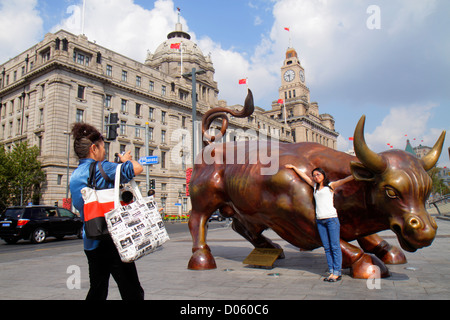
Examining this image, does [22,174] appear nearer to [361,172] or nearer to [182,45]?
[182,45]

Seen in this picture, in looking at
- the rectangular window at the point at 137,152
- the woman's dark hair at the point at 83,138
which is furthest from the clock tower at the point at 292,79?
the woman's dark hair at the point at 83,138

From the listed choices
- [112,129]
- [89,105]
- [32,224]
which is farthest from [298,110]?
[32,224]

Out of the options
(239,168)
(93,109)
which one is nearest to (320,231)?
(239,168)

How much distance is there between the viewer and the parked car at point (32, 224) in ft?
45.3

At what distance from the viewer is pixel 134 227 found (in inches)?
97.3

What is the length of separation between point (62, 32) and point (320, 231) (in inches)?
1416

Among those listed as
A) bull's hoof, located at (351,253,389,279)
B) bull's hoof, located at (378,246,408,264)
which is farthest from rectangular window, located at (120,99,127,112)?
bull's hoof, located at (351,253,389,279)

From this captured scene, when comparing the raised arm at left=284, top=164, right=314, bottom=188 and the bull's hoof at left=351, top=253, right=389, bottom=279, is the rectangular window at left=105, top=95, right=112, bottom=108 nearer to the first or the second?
the raised arm at left=284, top=164, right=314, bottom=188

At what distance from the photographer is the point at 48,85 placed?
3231cm

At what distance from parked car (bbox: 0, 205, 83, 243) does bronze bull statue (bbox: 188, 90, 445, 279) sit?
37.2ft

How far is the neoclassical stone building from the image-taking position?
1249 inches

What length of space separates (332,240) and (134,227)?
259 cm

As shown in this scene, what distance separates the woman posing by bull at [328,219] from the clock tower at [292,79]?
8828cm
